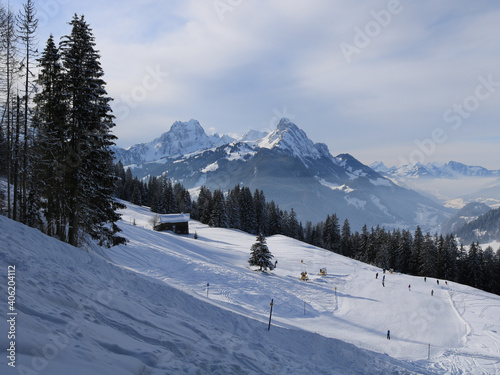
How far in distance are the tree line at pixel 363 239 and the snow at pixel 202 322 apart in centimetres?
2860

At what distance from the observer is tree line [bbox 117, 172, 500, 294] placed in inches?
2347

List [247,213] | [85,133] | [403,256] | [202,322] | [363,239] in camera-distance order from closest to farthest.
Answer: [202,322]
[85,133]
[403,256]
[363,239]
[247,213]

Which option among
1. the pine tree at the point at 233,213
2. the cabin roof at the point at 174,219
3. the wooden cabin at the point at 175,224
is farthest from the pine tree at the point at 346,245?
the cabin roof at the point at 174,219

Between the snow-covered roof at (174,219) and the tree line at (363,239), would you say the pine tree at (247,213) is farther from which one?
the snow-covered roof at (174,219)

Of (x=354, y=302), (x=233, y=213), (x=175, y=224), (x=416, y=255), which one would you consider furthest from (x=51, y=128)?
(x=416, y=255)

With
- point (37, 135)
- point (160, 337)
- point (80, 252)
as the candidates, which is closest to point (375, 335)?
point (160, 337)

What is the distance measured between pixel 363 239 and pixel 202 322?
249ft

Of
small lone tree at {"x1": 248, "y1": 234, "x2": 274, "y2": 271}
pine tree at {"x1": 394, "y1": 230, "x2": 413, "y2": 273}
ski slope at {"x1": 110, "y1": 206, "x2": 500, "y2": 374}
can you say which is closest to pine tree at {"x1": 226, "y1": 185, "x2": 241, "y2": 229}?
ski slope at {"x1": 110, "y1": 206, "x2": 500, "y2": 374}

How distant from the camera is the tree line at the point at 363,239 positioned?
196 ft

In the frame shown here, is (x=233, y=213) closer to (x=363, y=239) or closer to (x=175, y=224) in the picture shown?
(x=175, y=224)

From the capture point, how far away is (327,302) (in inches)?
1189

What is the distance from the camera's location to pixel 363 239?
7875cm

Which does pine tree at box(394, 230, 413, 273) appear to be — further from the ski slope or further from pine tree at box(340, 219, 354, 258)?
the ski slope

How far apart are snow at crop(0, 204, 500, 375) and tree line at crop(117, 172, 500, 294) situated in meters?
28.6
